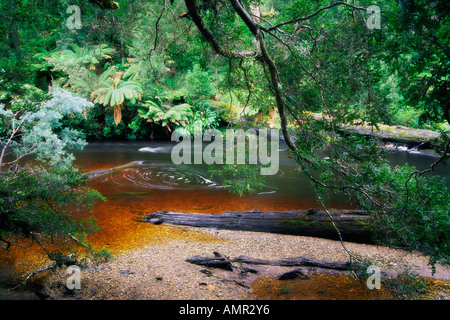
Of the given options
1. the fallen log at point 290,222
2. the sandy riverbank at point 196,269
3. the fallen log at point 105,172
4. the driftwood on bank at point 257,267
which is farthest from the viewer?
the fallen log at point 105,172

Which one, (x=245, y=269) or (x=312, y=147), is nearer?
(x=312, y=147)

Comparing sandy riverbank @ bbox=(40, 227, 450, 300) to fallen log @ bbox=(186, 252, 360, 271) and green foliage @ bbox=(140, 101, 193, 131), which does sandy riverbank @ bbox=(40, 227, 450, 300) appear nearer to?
fallen log @ bbox=(186, 252, 360, 271)

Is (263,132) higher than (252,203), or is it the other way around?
(263,132)

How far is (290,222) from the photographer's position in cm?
570

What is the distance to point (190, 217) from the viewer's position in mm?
6176

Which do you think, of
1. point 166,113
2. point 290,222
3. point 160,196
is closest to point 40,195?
point 290,222

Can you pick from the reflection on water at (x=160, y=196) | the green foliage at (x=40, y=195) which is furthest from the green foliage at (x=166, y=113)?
the green foliage at (x=40, y=195)

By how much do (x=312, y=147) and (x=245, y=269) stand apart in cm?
205

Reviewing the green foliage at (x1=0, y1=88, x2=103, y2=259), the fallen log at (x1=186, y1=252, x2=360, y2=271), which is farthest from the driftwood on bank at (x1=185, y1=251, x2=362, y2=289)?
the green foliage at (x1=0, y1=88, x2=103, y2=259)

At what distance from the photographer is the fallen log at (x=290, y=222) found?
5.28 metres

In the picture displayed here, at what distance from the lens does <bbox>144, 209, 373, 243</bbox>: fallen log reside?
17.3 ft

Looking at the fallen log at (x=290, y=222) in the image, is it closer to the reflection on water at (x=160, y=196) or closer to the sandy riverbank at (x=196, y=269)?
the sandy riverbank at (x=196, y=269)
